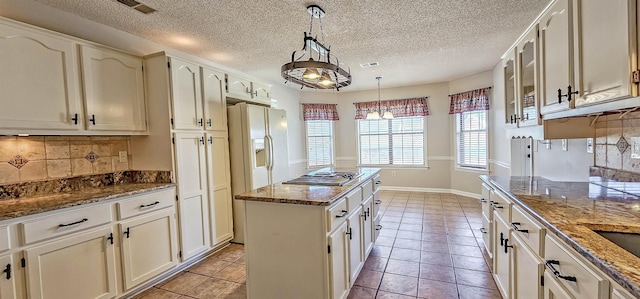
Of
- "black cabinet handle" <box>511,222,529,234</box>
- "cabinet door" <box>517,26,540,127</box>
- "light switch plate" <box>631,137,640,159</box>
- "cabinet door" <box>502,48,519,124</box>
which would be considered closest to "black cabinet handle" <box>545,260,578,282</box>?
"black cabinet handle" <box>511,222,529,234</box>

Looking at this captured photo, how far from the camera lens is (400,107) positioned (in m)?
6.10

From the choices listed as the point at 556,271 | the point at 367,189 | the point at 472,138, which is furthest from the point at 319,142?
the point at 556,271

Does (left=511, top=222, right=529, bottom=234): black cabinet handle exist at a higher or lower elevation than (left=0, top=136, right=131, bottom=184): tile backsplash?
lower

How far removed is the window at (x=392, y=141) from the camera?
615 cm

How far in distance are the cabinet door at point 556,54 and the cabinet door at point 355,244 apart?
1607 mm

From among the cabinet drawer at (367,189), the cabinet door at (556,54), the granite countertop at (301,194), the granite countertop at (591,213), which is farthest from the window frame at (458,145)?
the granite countertop at (301,194)

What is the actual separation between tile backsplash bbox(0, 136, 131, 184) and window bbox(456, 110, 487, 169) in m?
5.68

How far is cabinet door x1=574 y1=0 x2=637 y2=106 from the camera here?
3.68ft

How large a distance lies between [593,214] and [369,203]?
5.82 feet

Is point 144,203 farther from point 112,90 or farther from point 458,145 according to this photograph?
point 458,145

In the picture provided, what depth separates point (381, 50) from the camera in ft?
11.8

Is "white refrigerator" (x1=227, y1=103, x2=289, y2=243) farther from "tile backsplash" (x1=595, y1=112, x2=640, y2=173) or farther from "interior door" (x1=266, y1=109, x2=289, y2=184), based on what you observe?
"tile backsplash" (x1=595, y1=112, x2=640, y2=173)

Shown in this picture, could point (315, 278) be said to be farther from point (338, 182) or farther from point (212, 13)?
point (212, 13)

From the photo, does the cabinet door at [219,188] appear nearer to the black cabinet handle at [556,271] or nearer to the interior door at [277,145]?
the interior door at [277,145]
